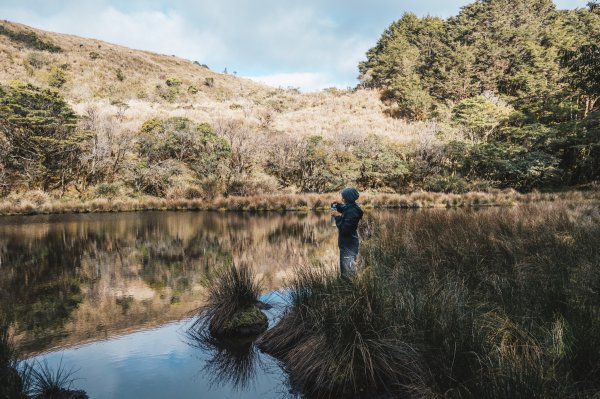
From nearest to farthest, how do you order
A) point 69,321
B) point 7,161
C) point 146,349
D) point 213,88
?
point 146,349 < point 69,321 < point 7,161 < point 213,88

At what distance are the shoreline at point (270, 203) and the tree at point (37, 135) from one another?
9.26 feet

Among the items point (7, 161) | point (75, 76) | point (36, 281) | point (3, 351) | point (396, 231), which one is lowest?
point (36, 281)

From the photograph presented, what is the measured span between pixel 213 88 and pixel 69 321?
59.6 metres

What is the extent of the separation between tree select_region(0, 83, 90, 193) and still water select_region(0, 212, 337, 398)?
11.0 meters

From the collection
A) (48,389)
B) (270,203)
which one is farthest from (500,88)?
(48,389)

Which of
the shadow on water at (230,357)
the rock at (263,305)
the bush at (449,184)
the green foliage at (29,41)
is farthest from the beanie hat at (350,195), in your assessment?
the green foliage at (29,41)

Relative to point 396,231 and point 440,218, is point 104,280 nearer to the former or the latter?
point 396,231

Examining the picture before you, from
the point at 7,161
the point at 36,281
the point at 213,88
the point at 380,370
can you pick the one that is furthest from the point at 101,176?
the point at 213,88

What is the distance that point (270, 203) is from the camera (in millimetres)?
24016

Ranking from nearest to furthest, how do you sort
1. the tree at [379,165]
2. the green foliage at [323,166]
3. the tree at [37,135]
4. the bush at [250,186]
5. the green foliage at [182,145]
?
the tree at [37,135]
the bush at [250,186]
the green foliage at [323,166]
the green foliage at [182,145]
the tree at [379,165]

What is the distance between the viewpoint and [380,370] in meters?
3.63

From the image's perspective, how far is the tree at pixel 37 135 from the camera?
25297 millimetres

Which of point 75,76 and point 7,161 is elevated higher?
point 75,76

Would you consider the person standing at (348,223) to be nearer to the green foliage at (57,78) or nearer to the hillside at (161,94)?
the hillside at (161,94)
